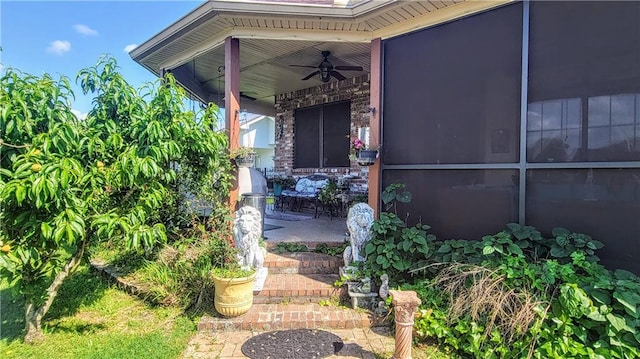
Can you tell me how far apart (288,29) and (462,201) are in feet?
9.99

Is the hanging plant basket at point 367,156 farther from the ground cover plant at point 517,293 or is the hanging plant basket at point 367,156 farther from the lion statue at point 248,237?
the lion statue at point 248,237

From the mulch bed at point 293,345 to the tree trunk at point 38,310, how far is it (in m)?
1.78

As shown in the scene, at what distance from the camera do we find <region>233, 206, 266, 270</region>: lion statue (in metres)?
3.40

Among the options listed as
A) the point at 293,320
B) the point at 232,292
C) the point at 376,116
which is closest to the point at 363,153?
the point at 376,116

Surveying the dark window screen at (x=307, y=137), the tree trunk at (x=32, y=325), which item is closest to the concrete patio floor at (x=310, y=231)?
the dark window screen at (x=307, y=137)

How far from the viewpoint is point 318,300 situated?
341cm

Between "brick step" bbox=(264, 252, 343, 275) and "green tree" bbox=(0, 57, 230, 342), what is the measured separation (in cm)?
136

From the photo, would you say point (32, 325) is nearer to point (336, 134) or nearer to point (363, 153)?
point (363, 153)

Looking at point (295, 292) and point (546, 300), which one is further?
point (295, 292)

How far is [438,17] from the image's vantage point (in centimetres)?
369

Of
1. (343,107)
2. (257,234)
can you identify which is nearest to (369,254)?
(257,234)

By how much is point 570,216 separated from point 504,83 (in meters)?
1.45

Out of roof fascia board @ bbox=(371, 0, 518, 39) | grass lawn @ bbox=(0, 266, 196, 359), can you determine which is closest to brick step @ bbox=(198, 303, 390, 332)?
grass lawn @ bbox=(0, 266, 196, 359)

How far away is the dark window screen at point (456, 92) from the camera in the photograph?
10.9 ft
